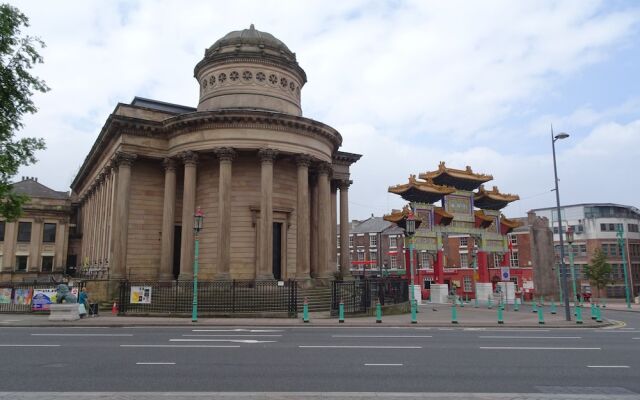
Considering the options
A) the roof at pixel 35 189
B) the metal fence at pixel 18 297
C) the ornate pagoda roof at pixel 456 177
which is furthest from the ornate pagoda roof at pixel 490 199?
the roof at pixel 35 189

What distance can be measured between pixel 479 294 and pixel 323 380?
Answer: 35797 millimetres

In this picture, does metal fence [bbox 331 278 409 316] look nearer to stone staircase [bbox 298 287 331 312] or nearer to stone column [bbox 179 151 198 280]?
stone staircase [bbox 298 287 331 312]

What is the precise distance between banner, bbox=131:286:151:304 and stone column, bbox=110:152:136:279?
4.90 m

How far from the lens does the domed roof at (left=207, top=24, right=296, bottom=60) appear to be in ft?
108

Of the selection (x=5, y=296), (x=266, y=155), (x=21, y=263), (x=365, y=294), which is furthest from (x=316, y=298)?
(x=21, y=263)

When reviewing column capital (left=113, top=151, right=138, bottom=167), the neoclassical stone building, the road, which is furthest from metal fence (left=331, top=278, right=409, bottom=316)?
column capital (left=113, top=151, right=138, bottom=167)

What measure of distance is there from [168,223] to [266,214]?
627 centimetres

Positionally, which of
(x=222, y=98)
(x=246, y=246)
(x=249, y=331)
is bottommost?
(x=249, y=331)

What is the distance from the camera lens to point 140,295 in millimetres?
23844

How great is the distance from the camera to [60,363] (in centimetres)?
1044

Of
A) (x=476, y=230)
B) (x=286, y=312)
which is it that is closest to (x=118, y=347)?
(x=286, y=312)

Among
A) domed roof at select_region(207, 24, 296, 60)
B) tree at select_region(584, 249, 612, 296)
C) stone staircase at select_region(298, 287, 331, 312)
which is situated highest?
domed roof at select_region(207, 24, 296, 60)

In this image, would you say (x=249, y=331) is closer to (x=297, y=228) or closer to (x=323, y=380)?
(x=323, y=380)

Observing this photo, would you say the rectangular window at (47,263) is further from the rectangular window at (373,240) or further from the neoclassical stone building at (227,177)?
the rectangular window at (373,240)
